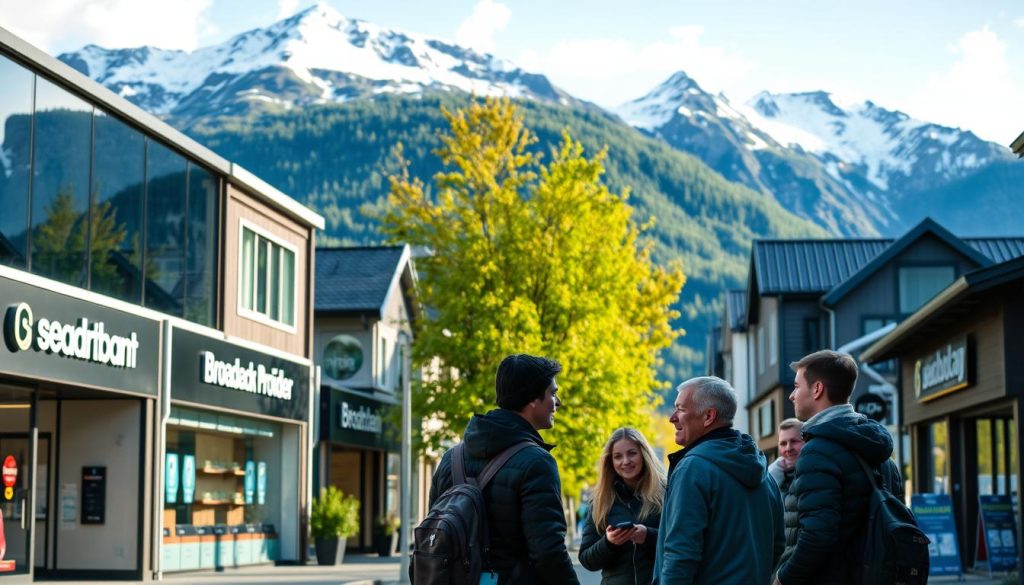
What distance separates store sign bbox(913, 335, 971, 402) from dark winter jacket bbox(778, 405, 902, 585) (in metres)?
17.7

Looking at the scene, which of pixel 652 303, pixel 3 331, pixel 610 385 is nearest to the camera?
pixel 3 331

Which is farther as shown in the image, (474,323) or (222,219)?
(474,323)

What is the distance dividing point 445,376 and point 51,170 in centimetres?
1685

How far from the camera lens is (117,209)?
25.1m

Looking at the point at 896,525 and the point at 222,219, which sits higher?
the point at 222,219

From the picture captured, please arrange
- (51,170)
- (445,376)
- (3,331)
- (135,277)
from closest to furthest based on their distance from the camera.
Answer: (3,331) < (51,170) < (135,277) < (445,376)

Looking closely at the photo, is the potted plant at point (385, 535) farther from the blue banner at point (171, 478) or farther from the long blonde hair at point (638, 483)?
the long blonde hair at point (638, 483)

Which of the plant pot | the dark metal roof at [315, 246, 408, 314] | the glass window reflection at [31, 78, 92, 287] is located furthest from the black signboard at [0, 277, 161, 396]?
the dark metal roof at [315, 246, 408, 314]

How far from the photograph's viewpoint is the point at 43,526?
25734 mm

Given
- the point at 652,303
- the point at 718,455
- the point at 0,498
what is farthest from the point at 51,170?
the point at 652,303

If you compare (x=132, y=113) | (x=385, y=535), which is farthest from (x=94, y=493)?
(x=385, y=535)

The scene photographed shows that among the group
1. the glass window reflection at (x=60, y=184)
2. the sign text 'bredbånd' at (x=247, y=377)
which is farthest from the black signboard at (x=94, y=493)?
the glass window reflection at (x=60, y=184)

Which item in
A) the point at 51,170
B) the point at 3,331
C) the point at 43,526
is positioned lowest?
the point at 43,526

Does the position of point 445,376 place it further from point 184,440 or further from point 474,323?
point 184,440
